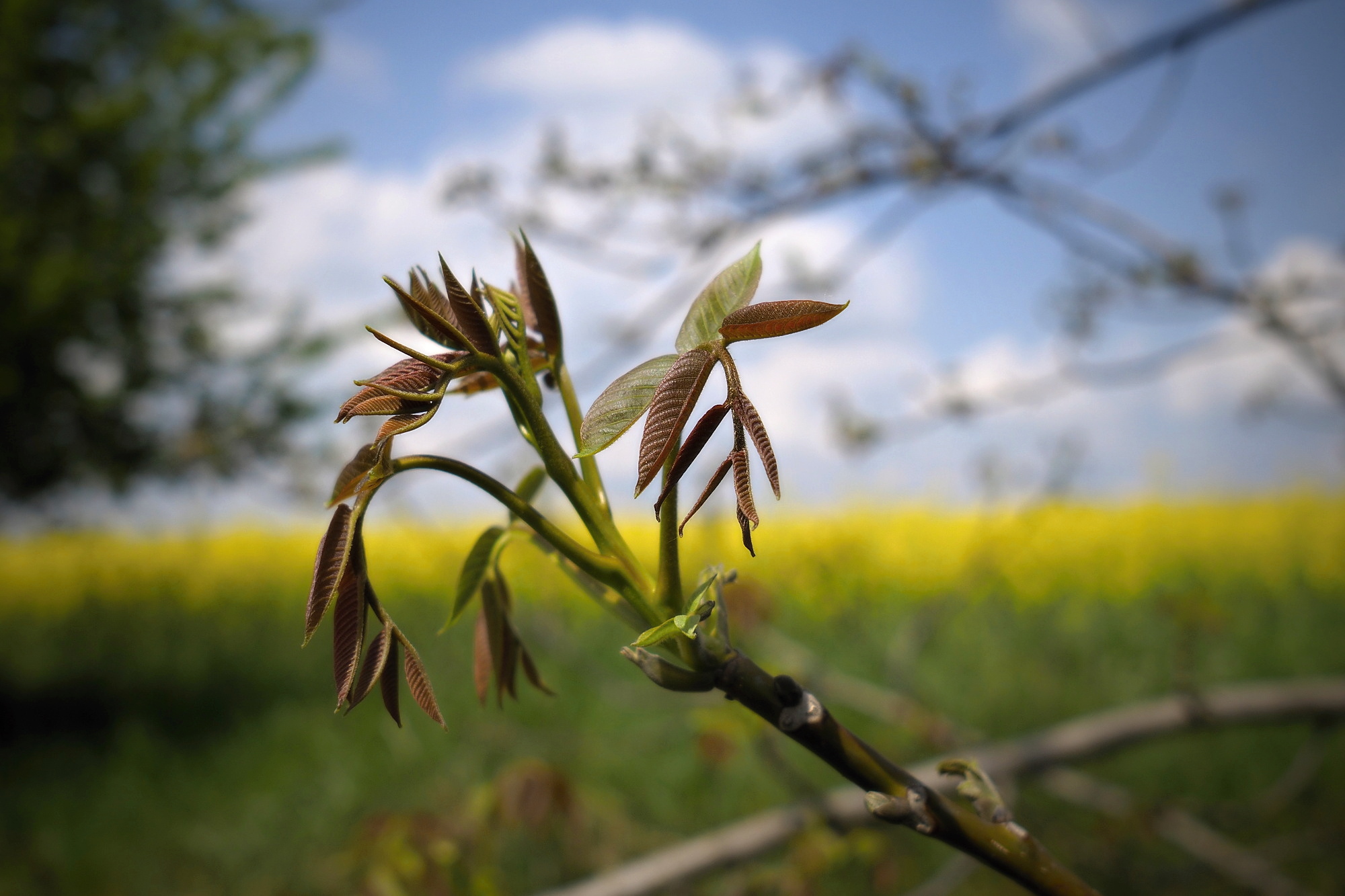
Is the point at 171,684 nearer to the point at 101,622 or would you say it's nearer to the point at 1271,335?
the point at 101,622

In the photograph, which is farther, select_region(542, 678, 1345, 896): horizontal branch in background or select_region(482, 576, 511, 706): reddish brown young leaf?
select_region(542, 678, 1345, 896): horizontal branch in background

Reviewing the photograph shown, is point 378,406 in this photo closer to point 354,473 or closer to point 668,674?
point 354,473

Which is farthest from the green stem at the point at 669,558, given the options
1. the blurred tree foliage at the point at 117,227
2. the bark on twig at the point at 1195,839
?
the blurred tree foliage at the point at 117,227

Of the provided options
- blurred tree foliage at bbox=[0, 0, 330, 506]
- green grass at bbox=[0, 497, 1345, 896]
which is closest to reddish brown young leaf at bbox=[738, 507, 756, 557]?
green grass at bbox=[0, 497, 1345, 896]

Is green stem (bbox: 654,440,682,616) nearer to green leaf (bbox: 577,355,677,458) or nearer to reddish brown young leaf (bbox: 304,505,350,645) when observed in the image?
green leaf (bbox: 577,355,677,458)

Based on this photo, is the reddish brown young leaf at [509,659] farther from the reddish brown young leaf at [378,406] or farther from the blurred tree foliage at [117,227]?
the blurred tree foliage at [117,227]

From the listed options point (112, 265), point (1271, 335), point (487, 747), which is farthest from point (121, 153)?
point (1271, 335)
